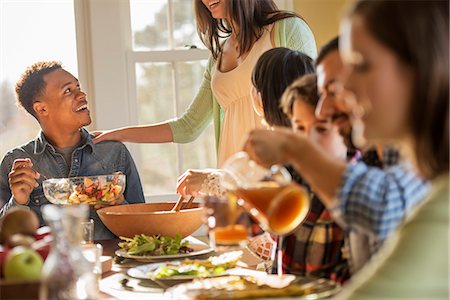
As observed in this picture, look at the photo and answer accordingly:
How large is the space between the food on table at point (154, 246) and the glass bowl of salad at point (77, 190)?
45cm

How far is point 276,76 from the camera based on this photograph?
8.27 feet

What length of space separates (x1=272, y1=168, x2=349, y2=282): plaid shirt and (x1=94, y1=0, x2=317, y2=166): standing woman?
4.06 ft

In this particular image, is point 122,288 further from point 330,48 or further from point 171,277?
point 330,48

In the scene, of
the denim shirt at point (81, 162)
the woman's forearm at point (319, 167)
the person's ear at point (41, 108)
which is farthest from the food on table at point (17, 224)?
the person's ear at point (41, 108)

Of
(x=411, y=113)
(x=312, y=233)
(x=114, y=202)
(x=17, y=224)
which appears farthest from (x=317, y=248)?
(x=114, y=202)

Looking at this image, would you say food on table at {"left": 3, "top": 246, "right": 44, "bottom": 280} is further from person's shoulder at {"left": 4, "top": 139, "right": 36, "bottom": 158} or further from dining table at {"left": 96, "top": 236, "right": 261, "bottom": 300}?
person's shoulder at {"left": 4, "top": 139, "right": 36, "bottom": 158}

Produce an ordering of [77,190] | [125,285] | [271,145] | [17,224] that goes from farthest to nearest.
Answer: [77,190] < [125,285] < [17,224] < [271,145]

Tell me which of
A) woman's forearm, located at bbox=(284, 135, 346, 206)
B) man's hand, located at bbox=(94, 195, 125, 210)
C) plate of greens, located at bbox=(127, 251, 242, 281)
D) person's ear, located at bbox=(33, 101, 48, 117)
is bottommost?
plate of greens, located at bbox=(127, 251, 242, 281)

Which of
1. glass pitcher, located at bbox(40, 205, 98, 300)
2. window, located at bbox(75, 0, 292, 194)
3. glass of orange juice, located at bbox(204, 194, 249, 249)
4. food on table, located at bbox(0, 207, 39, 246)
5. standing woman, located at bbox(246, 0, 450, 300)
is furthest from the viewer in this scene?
window, located at bbox(75, 0, 292, 194)

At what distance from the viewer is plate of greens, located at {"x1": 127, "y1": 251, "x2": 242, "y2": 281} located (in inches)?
88.4

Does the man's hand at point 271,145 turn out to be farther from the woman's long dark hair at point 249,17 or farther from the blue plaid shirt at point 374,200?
the woman's long dark hair at point 249,17

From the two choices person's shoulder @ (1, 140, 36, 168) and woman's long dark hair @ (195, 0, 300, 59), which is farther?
person's shoulder @ (1, 140, 36, 168)

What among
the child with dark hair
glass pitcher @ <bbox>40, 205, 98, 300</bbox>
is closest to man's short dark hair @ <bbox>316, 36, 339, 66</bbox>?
the child with dark hair

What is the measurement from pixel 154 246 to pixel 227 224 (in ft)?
3.37
